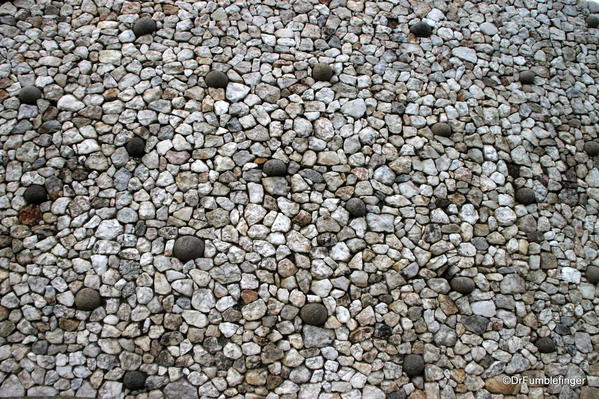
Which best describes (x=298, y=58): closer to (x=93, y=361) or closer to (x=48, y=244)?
(x=48, y=244)

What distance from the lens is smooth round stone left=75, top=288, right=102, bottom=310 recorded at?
19.9 feet

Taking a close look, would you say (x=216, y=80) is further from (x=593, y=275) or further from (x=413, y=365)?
(x=593, y=275)

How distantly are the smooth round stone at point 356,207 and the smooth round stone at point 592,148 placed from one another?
3.60 m

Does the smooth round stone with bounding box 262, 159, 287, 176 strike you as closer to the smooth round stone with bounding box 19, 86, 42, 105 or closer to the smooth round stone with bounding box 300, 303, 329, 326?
the smooth round stone with bounding box 300, 303, 329, 326

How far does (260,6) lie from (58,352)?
5.49 m

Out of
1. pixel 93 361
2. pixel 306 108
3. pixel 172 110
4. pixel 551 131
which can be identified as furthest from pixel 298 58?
pixel 93 361

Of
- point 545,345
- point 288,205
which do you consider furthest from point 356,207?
point 545,345

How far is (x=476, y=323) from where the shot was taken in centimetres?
644

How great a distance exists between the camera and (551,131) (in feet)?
25.5

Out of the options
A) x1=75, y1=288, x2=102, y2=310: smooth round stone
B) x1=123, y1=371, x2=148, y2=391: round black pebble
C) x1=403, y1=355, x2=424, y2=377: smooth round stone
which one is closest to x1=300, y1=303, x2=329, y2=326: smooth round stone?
x1=403, y1=355, x2=424, y2=377: smooth round stone

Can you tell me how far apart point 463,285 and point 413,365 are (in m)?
1.15

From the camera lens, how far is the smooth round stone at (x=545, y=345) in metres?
6.41

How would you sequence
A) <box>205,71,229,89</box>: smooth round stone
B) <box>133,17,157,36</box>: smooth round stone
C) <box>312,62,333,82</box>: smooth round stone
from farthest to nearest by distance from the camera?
<box>133,17,157,36</box>: smooth round stone → <box>312,62,333,82</box>: smooth round stone → <box>205,71,229,89</box>: smooth round stone

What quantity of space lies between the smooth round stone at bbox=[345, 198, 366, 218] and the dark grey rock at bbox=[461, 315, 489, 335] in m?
1.78
